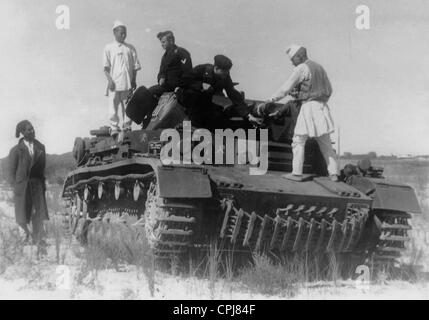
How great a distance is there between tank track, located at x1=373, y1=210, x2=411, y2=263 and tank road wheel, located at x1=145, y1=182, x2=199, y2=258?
248 centimetres

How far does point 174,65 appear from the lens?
356 inches

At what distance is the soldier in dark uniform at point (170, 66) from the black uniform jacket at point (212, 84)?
0.18m

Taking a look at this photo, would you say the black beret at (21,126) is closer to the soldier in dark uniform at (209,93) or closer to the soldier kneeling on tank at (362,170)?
the soldier in dark uniform at (209,93)

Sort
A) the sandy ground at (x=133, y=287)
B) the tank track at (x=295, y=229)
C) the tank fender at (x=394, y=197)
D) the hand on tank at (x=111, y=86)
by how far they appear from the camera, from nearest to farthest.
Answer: the sandy ground at (x=133, y=287)
the tank track at (x=295, y=229)
the tank fender at (x=394, y=197)
the hand on tank at (x=111, y=86)

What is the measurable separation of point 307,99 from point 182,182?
2.14m

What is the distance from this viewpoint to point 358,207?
7.76 m

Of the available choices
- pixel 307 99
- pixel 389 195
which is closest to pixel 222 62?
pixel 307 99

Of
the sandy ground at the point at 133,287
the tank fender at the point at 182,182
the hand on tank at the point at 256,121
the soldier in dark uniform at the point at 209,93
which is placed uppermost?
the soldier in dark uniform at the point at 209,93

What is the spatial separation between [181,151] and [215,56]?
194cm

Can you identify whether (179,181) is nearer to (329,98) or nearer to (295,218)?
(295,218)

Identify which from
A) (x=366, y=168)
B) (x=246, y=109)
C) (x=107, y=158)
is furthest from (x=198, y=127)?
(x=366, y=168)

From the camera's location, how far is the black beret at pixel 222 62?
8828 mm

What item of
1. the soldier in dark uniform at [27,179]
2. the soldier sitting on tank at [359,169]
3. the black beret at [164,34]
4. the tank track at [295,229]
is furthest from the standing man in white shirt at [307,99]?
the soldier in dark uniform at [27,179]
